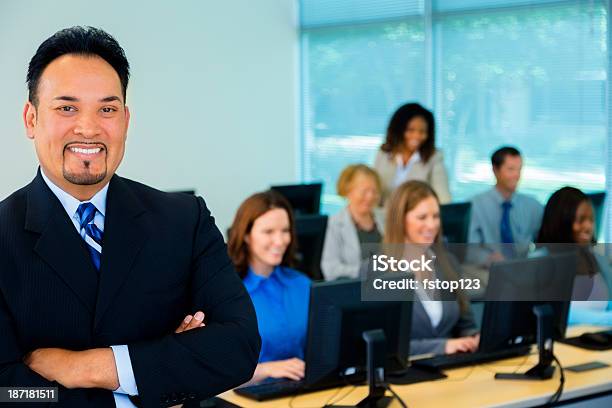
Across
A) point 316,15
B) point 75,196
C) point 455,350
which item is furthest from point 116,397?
point 316,15

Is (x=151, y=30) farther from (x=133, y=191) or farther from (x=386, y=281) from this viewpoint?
(x=133, y=191)

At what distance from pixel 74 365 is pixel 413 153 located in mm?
5361

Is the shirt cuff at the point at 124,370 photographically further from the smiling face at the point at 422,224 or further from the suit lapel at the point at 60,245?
the smiling face at the point at 422,224

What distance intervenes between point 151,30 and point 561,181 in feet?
12.3

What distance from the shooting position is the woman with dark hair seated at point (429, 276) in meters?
4.42

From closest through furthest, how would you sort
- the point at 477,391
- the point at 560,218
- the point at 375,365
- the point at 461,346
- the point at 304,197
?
the point at 375,365
the point at 477,391
the point at 461,346
the point at 560,218
the point at 304,197

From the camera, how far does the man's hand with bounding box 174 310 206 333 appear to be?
7.16ft

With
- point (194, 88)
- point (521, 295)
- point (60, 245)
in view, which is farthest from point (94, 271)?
point (194, 88)

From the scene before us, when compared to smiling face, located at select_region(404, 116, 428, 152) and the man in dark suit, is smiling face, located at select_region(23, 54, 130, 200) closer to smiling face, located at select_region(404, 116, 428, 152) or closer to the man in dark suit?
the man in dark suit

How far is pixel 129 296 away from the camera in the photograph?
2.09m

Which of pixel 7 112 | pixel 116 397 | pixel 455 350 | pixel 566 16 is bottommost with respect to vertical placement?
pixel 455 350

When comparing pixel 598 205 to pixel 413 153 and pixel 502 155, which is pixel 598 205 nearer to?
pixel 502 155

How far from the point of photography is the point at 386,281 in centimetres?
362

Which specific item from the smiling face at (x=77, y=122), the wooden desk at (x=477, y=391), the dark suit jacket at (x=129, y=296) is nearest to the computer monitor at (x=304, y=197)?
the wooden desk at (x=477, y=391)
